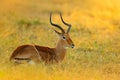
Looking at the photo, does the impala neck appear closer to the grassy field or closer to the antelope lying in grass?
the antelope lying in grass

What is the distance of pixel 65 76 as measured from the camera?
34.2 ft

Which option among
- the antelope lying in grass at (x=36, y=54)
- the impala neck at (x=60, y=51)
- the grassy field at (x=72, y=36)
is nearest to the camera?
the grassy field at (x=72, y=36)

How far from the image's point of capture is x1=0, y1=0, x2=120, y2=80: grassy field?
10938 mm

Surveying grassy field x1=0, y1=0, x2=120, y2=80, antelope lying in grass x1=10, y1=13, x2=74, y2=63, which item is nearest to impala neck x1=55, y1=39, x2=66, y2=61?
antelope lying in grass x1=10, y1=13, x2=74, y2=63

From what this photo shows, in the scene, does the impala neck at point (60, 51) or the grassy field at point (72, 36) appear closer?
the grassy field at point (72, 36)

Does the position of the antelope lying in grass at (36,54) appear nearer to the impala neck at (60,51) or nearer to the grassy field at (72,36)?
the impala neck at (60,51)

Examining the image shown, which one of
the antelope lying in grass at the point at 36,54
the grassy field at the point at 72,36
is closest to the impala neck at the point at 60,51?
the antelope lying in grass at the point at 36,54

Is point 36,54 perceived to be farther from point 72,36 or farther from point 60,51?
point 72,36

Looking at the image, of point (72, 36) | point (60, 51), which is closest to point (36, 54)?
point (60, 51)

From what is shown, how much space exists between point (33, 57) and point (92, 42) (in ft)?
14.1

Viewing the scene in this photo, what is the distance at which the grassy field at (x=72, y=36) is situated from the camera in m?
10.9

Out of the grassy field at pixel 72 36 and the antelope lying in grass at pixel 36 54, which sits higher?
the antelope lying in grass at pixel 36 54

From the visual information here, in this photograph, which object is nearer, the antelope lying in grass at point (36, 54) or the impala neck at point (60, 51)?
the antelope lying in grass at point (36, 54)

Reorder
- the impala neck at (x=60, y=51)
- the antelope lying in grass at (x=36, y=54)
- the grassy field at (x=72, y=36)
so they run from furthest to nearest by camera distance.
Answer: the impala neck at (x=60, y=51) < the antelope lying in grass at (x=36, y=54) < the grassy field at (x=72, y=36)
